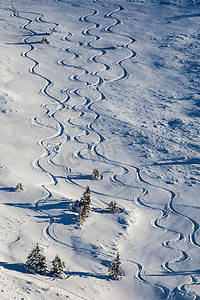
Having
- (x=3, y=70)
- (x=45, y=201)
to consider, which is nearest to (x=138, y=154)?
(x=45, y=201)

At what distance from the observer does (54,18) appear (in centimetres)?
1850

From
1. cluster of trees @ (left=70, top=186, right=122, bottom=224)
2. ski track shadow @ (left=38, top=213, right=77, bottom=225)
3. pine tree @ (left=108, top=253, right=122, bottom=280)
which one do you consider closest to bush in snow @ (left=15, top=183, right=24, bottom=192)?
ski track shadow @ (left=38, top=213, right=77, bottom=225)

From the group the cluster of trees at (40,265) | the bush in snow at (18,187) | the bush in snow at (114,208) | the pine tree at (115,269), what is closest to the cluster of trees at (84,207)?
the bush in snow at (114,208)

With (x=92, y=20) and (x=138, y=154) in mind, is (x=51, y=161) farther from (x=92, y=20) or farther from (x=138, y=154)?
(x=92, y=20)

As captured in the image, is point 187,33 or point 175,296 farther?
point 187,33

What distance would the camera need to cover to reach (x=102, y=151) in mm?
9930

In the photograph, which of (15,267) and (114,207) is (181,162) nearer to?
(114,207)

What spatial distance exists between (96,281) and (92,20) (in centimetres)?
1436

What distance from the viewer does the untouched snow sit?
20.8ft

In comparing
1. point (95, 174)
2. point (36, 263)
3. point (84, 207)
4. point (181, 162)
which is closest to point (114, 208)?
point (84, 207)

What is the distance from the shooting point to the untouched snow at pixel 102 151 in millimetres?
6348

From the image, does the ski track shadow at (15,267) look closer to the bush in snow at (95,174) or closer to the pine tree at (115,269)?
the pine tree at (115,269)

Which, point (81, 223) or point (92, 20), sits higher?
point (92, 20)

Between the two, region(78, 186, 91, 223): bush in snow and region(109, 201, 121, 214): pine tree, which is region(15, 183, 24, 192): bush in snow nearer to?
region(78, 186, 91, 223): bush in snow
